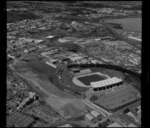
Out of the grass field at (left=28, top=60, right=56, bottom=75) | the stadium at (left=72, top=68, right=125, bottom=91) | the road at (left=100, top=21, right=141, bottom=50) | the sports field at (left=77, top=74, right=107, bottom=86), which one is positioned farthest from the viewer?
the road at (left=100, top=21, right=141, bottom=50)

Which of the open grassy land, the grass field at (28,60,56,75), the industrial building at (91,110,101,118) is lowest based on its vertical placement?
the industrial building at (91,110,101,118)

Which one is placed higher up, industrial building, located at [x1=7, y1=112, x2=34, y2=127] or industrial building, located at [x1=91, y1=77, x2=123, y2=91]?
industrial building, located at [x1=91, y1=77, x2=123, y2=91]

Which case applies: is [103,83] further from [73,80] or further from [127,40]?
[127,40]

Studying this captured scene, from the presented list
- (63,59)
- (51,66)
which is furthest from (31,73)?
(63,59)

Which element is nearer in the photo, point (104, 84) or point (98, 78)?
point (104, 84)

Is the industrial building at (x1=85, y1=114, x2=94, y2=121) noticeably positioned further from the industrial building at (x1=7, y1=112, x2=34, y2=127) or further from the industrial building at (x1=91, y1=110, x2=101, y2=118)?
the industrial building at (x1=7, y1=112, x2=34, y2=127)

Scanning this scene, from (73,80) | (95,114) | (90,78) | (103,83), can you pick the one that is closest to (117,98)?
(103,83)

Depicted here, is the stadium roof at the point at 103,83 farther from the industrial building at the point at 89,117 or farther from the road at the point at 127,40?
the road at the point at 127,40

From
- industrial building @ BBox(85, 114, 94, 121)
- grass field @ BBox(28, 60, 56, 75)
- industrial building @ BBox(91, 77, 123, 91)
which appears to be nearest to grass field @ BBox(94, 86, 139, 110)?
industrial building @ BBox(91, 77, 123, 91)
